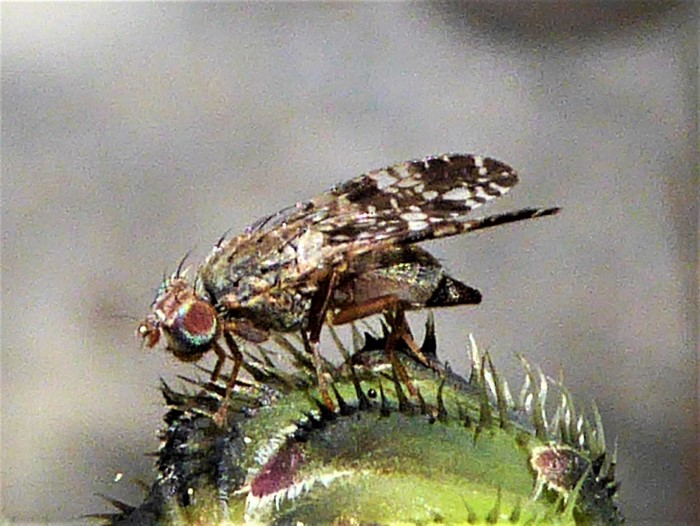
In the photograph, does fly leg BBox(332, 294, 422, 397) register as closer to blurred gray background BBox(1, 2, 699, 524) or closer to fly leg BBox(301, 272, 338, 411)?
fly leg BBox(301, 272, 338, 411)

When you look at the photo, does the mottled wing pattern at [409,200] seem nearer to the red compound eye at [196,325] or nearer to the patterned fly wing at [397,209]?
the patterned fly wing at [397,209]

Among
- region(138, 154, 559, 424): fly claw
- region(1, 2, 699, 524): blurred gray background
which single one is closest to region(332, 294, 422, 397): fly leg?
region(138, 154, 559, 424): fly claw

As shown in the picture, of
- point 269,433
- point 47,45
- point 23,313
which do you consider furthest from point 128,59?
point 269,433

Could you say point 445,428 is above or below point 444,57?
below

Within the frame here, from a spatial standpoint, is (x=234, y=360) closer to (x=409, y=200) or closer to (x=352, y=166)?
(x=409, y=200)

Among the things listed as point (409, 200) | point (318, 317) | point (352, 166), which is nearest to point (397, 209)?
point (409, 200)

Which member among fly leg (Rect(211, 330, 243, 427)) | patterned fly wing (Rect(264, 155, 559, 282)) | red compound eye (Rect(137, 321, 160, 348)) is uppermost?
patterned fly wing (Rect(264, 155, 559, 282))

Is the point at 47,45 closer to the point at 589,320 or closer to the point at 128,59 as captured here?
the point at 128,59
